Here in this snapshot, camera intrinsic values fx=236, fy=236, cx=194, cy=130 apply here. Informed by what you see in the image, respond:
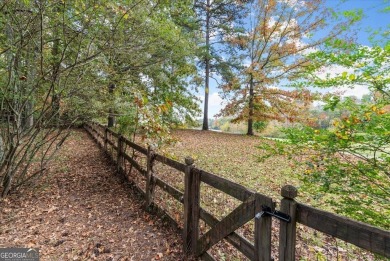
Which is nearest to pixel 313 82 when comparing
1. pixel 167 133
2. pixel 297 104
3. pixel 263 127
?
pixel 167 133

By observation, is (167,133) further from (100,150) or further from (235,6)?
(235,6)

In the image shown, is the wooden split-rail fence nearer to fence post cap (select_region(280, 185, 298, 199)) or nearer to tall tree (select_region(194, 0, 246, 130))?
fence post cap (select_region(280, 185, 298, 199))

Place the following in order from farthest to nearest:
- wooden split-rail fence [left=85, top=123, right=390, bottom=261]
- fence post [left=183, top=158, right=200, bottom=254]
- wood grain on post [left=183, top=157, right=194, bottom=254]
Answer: wood grain on post [left=183, top=157, right=194, bottom=254] → fence post [left=183, top=158, right=200, bottom=254] → wooden split-rail fence [left=85, top=123, right=390, bottom=261]

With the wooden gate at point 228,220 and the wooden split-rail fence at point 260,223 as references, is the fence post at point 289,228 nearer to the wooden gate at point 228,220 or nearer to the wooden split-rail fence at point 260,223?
the wooden split-rail fence at point 260,223

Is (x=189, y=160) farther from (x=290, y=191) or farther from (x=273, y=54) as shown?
(x=273, y=54)

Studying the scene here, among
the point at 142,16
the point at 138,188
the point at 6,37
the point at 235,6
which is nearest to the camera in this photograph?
the point at 6,37

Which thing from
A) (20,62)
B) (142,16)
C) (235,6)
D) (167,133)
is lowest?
(167,133)

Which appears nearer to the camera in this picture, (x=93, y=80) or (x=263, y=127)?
(x=93, y=80)

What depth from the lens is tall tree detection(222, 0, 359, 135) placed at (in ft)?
53.1

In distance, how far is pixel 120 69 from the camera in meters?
5.82

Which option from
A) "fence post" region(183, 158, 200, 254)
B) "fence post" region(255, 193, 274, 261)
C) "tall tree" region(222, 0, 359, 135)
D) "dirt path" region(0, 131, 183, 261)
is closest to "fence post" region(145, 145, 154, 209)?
"dirt path" region(0, 131, 183, 261)

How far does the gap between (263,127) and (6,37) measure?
716 inches

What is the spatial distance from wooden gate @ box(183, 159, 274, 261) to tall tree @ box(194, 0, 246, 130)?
15704mm

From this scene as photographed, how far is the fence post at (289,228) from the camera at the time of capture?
1872 millimetres
